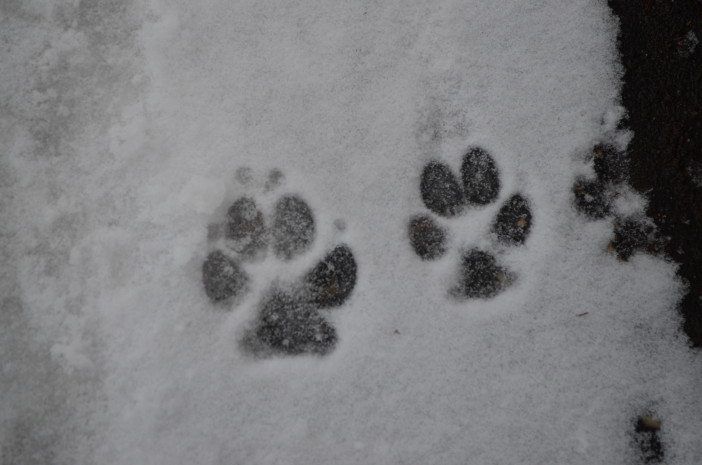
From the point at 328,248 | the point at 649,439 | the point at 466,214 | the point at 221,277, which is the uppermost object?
the point at 221,277

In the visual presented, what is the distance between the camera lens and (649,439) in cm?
108

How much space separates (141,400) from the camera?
113 cm

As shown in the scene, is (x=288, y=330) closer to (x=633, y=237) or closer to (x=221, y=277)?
(x=221, y=277)

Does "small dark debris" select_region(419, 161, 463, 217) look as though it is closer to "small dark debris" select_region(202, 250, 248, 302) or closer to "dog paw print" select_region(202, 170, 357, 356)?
"dog paw print" select_region(202, 170, 357, 356)

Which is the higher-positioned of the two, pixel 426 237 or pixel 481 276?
pixel 426 237

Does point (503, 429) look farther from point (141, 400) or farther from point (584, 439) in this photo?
point (141, 400)

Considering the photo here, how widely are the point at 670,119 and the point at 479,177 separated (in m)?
0.45

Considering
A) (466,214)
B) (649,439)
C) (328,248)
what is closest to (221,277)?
(328,248)

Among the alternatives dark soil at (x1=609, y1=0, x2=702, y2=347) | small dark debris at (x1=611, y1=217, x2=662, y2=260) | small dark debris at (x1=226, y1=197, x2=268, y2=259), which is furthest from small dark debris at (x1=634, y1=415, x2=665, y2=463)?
small dark debris at (x1=226, y1=197, x2=268, y2=259)

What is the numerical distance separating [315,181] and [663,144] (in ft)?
2.82

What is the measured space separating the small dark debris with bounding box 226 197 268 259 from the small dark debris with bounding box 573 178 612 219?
2.68 feet

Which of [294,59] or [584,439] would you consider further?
[294,59]

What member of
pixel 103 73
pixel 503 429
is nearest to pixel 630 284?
pixel 503 429

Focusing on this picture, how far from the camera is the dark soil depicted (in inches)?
39.5
